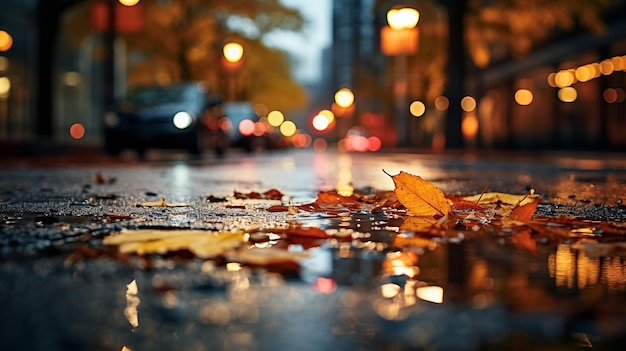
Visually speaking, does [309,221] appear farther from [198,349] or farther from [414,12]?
[414,12]

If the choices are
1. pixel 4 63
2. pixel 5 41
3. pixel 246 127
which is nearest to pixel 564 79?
pixel 246 127

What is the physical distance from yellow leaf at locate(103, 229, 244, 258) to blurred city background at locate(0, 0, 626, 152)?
44.8ft

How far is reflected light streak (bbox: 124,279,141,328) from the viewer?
2.18 meters

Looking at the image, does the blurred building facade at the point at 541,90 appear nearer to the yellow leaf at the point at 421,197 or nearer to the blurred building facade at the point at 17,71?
the blurred building facade at the point at 17,71

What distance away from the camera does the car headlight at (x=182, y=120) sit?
2030 cm

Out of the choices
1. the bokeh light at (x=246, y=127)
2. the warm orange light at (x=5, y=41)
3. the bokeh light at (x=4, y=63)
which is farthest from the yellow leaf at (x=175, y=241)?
the bokeh light at (x=4, y=63)

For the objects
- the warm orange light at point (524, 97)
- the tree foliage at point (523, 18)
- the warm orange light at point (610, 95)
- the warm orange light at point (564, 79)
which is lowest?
the warm orange light at point (610, 95)

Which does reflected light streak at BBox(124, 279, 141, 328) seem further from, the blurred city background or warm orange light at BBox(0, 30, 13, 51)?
warm orange light at BBox(0, 30, 13, 51)

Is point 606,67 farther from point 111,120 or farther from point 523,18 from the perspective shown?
point 111,120

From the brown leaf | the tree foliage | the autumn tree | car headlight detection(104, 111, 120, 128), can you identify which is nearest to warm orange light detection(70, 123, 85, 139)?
the autumn tree

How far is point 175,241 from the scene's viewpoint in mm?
3555

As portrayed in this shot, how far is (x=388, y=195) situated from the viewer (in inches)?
243

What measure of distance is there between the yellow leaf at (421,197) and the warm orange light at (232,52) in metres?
27.4

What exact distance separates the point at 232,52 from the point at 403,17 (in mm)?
8827
